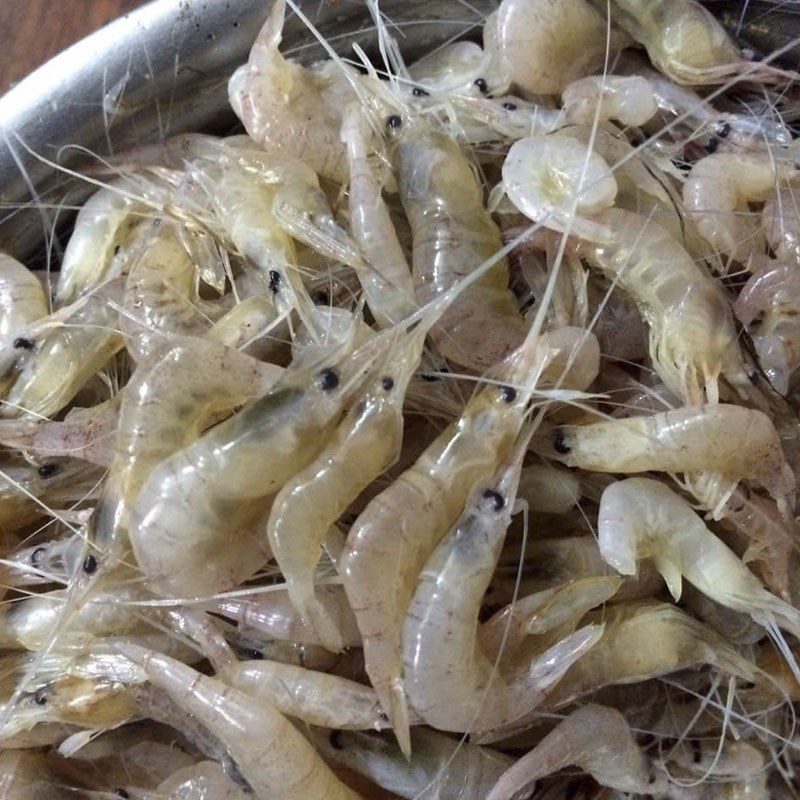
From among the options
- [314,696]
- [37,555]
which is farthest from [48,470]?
[314,696]

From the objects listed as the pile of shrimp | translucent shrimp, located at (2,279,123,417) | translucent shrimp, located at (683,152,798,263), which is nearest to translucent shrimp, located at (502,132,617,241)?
the pile of shrimp

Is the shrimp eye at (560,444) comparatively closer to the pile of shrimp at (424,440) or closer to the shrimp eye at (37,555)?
the pile of shrimp at (424,440)

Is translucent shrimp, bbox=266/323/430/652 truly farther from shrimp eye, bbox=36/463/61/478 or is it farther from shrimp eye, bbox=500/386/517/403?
shrimp eye, bbox=36/463/61/478

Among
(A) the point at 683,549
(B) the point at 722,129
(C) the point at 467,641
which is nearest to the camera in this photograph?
(C) the point at 467,641

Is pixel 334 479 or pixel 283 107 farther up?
pixel 283 107

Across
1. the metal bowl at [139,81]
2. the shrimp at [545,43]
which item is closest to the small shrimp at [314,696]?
the metal bowl at [139,81]

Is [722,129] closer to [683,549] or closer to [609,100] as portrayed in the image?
[609,100]
